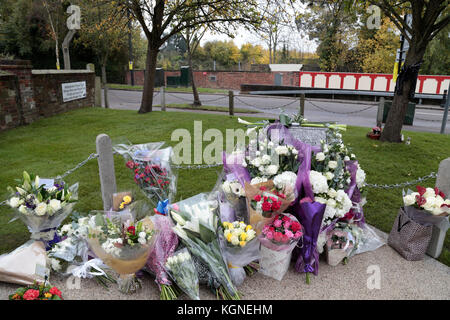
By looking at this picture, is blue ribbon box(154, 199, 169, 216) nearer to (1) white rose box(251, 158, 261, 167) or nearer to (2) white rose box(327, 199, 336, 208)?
(1) white rose box(251, 158, 261, 167)

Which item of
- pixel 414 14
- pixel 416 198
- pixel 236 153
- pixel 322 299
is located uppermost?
pixel 414 14

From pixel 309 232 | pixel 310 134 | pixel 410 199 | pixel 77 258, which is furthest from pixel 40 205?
pixel 410 199

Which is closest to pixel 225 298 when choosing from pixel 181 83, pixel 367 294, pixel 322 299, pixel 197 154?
pixel 322 299

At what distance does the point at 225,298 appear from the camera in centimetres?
291

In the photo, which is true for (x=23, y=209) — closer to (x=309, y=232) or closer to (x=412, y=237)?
(x=309, y=232)

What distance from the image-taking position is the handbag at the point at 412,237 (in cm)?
347

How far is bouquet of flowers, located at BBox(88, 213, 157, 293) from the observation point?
109 inches

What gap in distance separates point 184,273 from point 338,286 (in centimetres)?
148

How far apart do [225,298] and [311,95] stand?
24.6 m

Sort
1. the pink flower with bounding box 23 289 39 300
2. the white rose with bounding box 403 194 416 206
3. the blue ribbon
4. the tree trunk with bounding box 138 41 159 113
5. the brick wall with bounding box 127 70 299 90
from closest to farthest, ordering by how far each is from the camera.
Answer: the pink flower with bounding box 23 289 39 300 → the white rose with bounding box 403 194 416 206 → the blue ribbon → the tree trunk with bounding box 138 41 159 113 → the brick wall with bounding box 127 70 299 90

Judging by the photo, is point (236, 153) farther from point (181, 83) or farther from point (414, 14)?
point (181, 83)


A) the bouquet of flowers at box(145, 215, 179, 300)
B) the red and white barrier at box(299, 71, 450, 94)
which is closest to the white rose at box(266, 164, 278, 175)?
the bouquet of flowers at box(145, 215, 179, 300)

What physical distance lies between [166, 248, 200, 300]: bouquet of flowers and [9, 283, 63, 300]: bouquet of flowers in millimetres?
931

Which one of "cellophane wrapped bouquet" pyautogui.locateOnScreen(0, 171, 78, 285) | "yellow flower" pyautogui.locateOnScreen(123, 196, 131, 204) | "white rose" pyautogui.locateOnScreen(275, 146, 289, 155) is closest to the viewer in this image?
"cellophane wrapped bouquet" pyautogui.locateOnScreen(0, 171, 78, 285)
